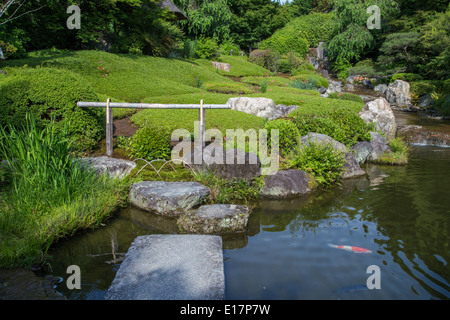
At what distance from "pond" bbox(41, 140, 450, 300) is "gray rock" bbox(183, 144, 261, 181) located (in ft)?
2.58

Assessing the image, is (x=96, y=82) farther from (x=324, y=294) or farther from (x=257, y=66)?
(x=257, y=66)

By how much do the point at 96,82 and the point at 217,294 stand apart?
13709 mm

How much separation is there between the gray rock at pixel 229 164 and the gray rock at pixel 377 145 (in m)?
5.36

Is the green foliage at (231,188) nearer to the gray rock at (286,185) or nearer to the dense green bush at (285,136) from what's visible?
the gray rock at (286,185)

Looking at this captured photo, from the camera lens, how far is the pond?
13.1ft

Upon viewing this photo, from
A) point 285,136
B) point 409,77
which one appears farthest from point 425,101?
point 285,136

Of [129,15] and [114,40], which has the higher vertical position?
[129,15]

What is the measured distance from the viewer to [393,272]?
4.30 meters

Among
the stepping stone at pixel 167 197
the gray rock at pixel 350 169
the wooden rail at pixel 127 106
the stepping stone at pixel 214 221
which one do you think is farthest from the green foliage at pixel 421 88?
the stepping stone at pixel 214 221

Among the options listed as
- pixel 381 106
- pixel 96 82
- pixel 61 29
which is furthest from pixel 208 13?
pixel 381 106

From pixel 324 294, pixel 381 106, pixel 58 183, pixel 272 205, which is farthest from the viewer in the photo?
pixel 381 106

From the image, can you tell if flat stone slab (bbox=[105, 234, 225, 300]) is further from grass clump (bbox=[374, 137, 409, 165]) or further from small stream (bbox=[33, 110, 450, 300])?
grass clump (bbox=[374, 137, 409, 165])

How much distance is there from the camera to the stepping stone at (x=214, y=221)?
5555 millimetres
